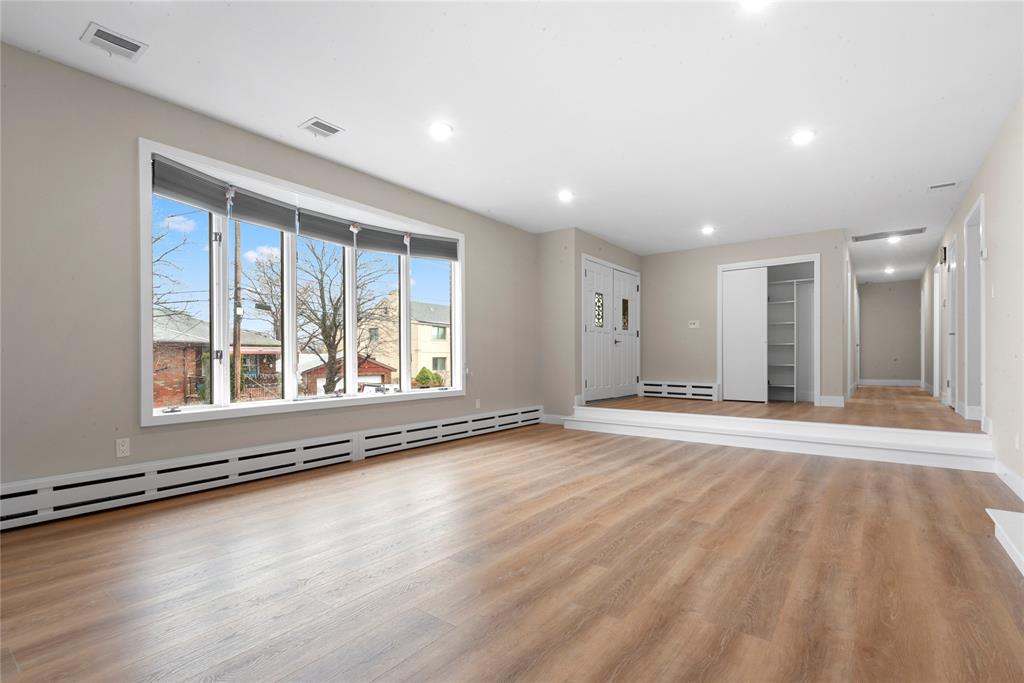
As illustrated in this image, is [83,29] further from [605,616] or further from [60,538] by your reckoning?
[605,616]

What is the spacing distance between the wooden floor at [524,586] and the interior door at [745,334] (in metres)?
3.98

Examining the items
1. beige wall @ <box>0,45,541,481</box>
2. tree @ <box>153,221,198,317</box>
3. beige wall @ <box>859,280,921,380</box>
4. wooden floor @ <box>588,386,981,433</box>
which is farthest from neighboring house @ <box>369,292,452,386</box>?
beige wall @ <box>859,280,921,380</box>

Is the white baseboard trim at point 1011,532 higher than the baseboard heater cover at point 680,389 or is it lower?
lower

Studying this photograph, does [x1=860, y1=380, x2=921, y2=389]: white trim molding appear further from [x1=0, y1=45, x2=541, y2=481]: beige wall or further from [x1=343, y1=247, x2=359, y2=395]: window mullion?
[x1=0, y1=45, x2=541, y2=481]: beige wall

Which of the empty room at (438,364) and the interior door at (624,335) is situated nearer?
the empty room at (438,364)

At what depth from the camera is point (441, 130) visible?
3775mm

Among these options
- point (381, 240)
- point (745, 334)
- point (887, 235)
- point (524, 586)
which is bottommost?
point (524, 586)

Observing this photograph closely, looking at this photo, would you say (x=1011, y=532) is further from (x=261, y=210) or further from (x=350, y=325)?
(x=261, y=210)

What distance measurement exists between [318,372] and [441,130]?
2505 mm

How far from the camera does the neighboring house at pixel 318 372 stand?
14.7 feet

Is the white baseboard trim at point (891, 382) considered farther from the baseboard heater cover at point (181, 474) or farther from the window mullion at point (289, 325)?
the window mullion at point (289, 325)

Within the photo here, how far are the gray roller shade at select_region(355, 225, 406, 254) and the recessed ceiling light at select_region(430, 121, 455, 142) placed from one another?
1.49m

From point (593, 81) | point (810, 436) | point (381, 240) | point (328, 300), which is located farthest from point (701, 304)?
point (328, 300)

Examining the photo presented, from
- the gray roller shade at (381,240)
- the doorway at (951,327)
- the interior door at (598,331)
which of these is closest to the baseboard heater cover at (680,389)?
the interior door at (598,331)
